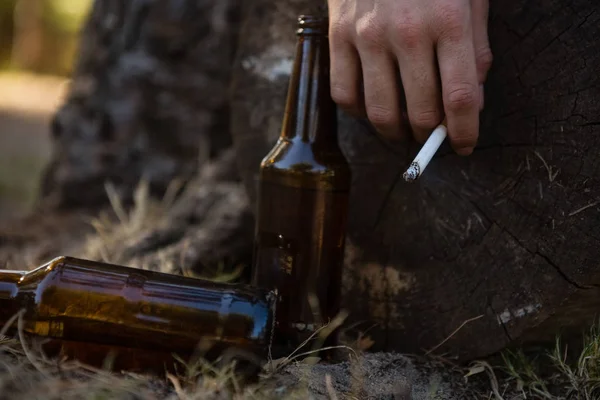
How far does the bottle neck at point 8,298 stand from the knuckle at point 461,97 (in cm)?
103

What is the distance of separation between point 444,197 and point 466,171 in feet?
0.30

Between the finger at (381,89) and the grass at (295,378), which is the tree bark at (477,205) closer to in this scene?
the grass at (295,378)

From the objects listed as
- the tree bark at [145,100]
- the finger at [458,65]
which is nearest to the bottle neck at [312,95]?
the finger at [458,65]

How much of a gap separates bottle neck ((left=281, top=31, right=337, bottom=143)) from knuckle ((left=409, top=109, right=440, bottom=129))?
255 mm

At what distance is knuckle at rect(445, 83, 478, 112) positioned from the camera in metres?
1.63

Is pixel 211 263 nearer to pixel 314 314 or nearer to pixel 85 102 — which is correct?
pixel 314 314

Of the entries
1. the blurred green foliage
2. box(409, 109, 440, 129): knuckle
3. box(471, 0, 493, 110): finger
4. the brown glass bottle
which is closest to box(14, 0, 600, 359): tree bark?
box(471, 0, 493, 110): finger

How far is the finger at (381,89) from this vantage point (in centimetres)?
173

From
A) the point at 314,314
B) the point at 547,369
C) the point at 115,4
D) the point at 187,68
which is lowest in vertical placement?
the point at 547,369

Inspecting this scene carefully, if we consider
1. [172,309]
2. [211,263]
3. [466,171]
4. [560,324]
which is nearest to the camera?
[172,309]

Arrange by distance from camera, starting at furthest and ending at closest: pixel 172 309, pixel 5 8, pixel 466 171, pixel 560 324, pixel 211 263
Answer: pixel 5 8, pixel 211 263, pixel 466 171, pixel 560 324, pixel 172 309

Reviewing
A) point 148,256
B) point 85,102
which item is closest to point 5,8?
point 85,102

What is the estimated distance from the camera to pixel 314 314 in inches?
73.1

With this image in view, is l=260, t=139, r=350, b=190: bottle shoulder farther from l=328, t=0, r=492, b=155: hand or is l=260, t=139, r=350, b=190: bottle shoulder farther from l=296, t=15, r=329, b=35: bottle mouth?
l=296, t=15, r=329, b=35: bottle mouth
